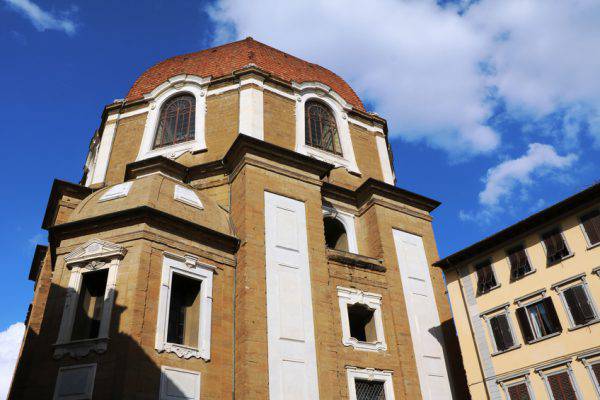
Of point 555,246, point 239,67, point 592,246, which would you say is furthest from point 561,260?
point 239,67

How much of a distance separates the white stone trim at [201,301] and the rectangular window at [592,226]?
11.7m

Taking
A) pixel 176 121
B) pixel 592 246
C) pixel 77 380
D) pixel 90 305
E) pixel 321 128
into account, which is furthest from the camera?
pixel 321 128

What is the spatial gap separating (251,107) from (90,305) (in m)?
10.8

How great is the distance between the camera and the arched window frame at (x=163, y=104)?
75.8 ft

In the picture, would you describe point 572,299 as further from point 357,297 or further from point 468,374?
point 357,297

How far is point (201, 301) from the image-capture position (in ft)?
53.8

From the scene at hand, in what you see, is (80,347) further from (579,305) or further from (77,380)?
(579,305)

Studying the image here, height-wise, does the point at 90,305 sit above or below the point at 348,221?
below

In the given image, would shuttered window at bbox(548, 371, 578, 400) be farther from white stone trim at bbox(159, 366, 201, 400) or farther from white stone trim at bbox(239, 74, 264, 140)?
white stone trim at bbox(239, 74, 264, 140)

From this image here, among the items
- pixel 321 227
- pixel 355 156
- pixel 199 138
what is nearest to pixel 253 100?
pixel 199 138

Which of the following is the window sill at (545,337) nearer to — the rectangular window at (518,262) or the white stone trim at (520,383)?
the white stone trim at (520,383)

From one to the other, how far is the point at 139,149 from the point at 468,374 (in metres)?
15.8

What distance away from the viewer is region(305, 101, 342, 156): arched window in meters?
24.6

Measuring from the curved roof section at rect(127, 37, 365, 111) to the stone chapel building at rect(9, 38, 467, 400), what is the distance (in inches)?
15.2
